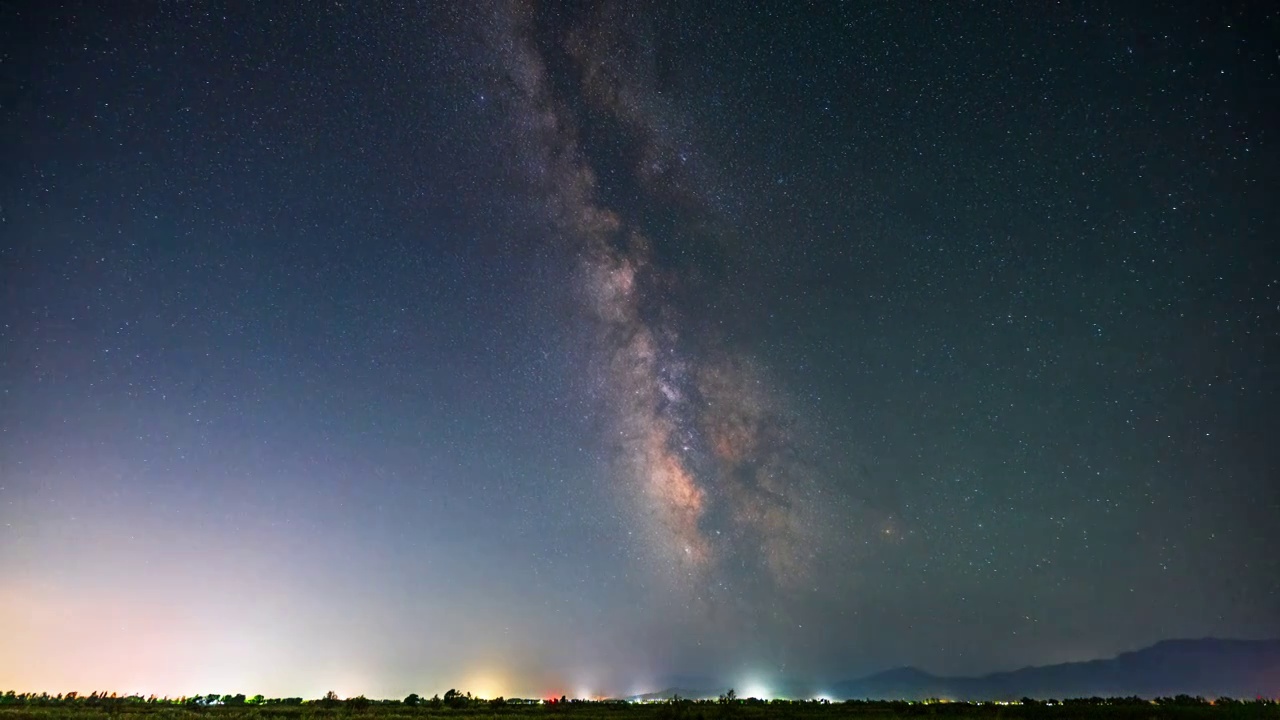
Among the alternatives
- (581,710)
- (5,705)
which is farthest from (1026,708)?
(5,705)

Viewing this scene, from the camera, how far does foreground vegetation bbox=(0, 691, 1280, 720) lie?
38862 mm

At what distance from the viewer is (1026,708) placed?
149 feet

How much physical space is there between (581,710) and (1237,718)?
37611mm

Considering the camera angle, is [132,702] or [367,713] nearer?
[367,713]

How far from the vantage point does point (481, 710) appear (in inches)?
1831

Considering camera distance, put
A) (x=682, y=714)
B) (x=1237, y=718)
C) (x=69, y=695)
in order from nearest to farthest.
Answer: (x=1237, y=718)
(x=682, y=714)
(x=69, y=695)

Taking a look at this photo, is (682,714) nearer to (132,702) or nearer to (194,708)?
(194,708)

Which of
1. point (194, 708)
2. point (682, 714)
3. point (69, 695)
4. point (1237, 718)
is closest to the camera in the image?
point (1237, 718)

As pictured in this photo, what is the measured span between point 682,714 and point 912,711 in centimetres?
1439

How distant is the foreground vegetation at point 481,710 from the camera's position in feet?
128

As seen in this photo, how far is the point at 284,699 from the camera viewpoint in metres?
54.0

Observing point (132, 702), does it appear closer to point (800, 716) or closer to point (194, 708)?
point (194, 708)

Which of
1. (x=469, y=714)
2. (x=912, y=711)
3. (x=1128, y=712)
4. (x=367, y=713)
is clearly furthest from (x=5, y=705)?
(x=1128, y=712)

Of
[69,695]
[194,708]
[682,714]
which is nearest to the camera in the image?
[682,714]
